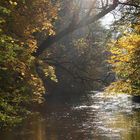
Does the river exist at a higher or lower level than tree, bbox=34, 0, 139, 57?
lower

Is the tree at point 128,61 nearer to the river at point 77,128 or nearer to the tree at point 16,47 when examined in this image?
the river at point 77,128

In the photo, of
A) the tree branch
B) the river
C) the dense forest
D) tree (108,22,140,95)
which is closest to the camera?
the dense forest

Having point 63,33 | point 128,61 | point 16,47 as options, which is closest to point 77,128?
point 128,61

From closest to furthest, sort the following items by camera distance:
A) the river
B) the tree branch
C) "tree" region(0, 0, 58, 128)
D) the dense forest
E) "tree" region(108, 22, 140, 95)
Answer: "tree" region(0, 0, 58, 128), the dense forest, the tree branch, "tree" region(108, 22, 140, 95), the river

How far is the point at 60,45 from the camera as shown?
2618 inches

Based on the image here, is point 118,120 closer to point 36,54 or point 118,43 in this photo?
point 118,43

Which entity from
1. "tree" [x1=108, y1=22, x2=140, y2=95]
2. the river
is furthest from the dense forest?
the river

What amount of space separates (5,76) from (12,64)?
67.4 inches

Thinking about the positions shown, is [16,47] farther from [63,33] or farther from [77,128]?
[77,128]

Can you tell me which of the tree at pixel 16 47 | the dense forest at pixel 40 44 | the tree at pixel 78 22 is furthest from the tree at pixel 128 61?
the tree at pixel 16 47

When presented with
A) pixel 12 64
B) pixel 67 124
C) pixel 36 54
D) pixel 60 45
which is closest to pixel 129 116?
pixel 67 124

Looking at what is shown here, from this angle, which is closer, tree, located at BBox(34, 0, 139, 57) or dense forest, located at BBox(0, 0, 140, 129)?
dense forest, located at BBox(0, 0, 140, 129)

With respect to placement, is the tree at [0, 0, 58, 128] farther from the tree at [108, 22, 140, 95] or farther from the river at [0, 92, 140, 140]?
the river at [0, 92, 140, 140]

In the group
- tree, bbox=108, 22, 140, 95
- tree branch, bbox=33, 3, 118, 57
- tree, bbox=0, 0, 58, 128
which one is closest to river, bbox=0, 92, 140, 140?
tree, bbox=108, 22, 140, 95
